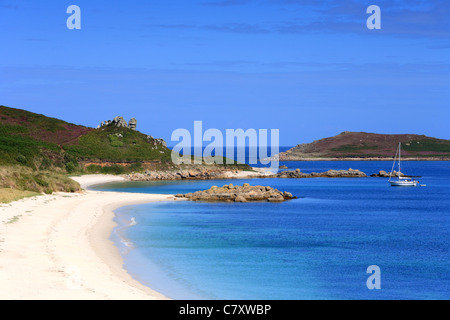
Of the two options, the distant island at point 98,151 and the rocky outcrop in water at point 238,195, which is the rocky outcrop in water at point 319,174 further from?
the rocky outcrop in water at point 238,195

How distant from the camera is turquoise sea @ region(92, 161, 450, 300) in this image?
66.6 ft

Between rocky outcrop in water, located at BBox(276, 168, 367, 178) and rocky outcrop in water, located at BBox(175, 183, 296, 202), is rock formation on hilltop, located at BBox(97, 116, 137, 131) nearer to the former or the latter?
rocky outcrop in water, located at BBox(276, 168, 367, 178)

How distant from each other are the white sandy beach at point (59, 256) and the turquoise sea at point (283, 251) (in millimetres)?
1150

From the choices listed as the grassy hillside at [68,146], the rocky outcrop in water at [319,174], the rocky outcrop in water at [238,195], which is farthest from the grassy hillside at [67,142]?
the rocky outcrop in water at [238,195]

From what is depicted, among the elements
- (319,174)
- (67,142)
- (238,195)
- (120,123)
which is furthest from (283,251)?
(120,123)

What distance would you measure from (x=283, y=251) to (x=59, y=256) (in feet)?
38.9

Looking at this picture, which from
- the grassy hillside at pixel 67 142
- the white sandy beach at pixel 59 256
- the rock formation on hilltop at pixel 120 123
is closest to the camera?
the white sandy beach at pixel 59 256

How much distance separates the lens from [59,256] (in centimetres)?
2178

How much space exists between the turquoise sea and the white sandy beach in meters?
1.15

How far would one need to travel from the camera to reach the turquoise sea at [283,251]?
20312 mm

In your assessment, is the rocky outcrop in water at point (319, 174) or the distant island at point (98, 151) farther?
the rocky outcrop in water at point (319, 174)

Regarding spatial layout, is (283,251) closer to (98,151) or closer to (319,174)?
(98,151)

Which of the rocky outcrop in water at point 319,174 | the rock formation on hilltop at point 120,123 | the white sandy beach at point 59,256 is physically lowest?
the rocky outcrop in water at point 319,174
